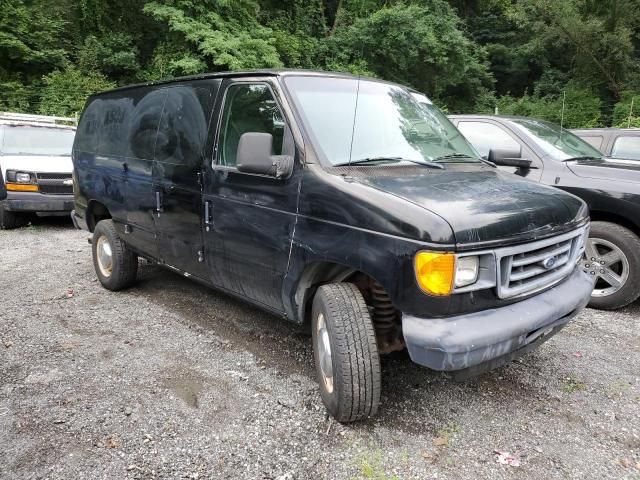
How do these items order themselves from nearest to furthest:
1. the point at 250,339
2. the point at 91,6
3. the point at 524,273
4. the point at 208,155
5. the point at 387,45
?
1. the point at 524,273
2. the point at 208,155
3. the point at 250,339
4. the point at 91,6
5. the point at 387,45

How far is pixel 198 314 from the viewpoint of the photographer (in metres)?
4.73

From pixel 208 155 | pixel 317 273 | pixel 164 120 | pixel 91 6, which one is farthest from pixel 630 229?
pixel 91 6

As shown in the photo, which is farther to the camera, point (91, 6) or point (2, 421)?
point (91, 6)

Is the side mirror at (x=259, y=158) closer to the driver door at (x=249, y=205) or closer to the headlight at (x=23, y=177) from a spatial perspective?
the driver door at (x=249, y=205)

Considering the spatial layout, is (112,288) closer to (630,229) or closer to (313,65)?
(630,229)

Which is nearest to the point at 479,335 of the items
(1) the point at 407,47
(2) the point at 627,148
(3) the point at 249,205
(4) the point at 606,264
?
(3) the point at 249,205

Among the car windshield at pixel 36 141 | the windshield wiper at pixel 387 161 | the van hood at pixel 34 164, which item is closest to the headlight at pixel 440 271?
the windshield wiper at pixel 387 161

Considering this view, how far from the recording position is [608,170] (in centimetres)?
500

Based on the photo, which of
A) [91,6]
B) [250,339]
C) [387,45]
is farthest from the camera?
[387,45]

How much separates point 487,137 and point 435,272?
4.06 metres

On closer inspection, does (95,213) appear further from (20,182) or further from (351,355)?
(351,355)

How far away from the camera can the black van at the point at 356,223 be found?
2.55 meters

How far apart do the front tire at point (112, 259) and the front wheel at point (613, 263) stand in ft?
15.3

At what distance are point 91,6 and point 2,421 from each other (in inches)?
851
